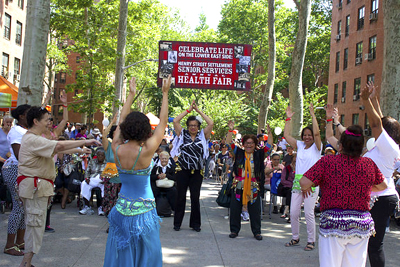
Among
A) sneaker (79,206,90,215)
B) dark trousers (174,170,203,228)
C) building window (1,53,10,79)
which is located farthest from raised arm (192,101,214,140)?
building window (1,53,10,79)

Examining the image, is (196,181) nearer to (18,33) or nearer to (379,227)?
(379,227)

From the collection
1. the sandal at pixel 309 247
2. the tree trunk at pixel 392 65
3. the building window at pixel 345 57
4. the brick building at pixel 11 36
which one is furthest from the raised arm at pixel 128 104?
the building window at pixel 345 57

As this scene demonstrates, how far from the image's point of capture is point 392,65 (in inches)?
430

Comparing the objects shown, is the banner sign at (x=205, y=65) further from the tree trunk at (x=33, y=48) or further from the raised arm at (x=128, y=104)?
the raised arm at (x=128, y=104)

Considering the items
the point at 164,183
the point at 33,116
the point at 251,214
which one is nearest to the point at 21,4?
the point at 164,183

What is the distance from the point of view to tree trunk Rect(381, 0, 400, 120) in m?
10.9

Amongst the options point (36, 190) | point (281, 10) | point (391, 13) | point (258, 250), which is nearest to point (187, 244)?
point (258, 250)

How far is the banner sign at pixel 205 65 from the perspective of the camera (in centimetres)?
1570

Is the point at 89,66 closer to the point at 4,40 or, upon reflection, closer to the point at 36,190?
the point at 4,40

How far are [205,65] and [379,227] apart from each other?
11.5 metres

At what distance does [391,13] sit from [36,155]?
29.9ft

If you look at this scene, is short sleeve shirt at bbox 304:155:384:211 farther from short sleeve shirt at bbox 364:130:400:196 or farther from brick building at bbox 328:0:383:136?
brick building at bbox 328:0:383:136

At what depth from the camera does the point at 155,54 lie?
144 feet

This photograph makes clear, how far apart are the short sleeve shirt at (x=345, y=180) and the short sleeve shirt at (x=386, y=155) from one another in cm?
65
